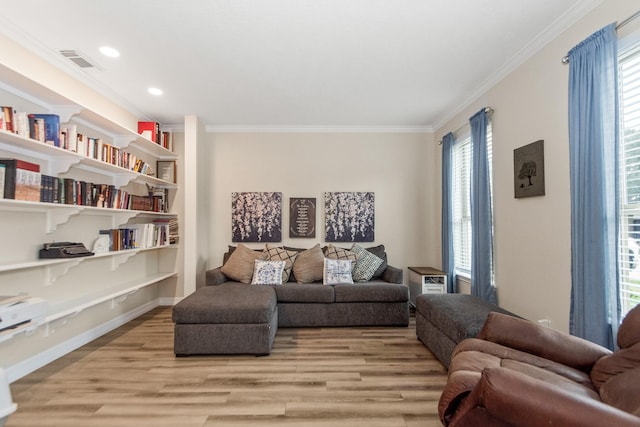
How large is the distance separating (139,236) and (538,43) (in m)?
4.56

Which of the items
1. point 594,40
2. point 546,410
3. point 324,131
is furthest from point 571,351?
point 324,131

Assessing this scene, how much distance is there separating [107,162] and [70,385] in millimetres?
2073

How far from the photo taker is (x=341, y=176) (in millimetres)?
4730

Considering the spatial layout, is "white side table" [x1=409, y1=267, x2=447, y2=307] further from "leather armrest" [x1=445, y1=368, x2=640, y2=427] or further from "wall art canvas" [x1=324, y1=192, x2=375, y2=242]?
"leather armrest" [x1=445, y1=368, x2=640, y2=427]

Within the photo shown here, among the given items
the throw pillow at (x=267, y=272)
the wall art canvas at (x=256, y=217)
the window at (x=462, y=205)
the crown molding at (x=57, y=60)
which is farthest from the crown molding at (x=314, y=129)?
the throw pillow at (x=267, y=272)

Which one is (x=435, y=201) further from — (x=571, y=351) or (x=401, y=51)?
(x=571, y=351)

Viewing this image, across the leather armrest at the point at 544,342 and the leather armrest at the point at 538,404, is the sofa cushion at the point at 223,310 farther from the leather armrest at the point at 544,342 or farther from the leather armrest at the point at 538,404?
the leather armrest at the point at 538,404

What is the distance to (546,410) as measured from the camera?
3.40 feet

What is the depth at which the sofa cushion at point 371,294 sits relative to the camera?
3.69 metres

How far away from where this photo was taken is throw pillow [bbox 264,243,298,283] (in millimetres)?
4093

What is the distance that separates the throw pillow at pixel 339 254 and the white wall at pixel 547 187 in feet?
5.68

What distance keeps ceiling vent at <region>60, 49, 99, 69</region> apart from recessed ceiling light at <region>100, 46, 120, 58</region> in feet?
0.70

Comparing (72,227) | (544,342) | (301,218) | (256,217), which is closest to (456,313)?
(544,342)

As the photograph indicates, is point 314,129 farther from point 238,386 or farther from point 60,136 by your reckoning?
point 238,386
